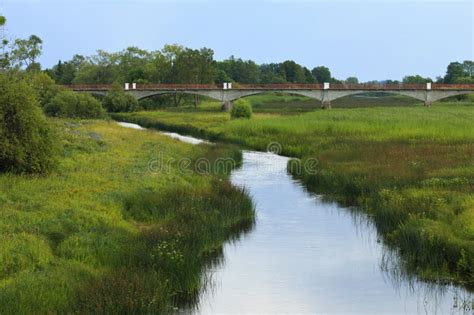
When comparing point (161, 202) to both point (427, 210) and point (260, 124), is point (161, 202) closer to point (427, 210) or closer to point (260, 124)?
point (427, 210)

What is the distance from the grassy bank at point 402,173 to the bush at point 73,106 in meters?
20.8

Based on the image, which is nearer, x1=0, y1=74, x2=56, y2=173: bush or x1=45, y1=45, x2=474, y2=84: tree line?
x1=0, y1=74, x2=56, y2=173: bush

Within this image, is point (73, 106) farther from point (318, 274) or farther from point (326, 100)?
point (318, 274)

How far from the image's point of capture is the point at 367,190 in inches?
1109

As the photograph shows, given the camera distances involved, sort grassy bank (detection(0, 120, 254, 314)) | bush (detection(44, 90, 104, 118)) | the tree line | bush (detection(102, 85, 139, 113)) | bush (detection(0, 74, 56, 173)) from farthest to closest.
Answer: the tree line < bush (detection(102, 85, 139, 113)) < bush (detection(44, 90, 104, 118)) < bush (detection(0, 74, 56, 173)) < grassy bank (detection(0, 120, 254, 314))

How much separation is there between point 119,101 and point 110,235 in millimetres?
92060

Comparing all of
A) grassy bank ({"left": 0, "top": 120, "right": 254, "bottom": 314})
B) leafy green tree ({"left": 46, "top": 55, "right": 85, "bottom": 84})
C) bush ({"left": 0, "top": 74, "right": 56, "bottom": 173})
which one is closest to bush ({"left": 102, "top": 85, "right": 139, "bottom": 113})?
leafy green tree ({"left": 46, "top": 55, "right": 85, "bottom": 84})

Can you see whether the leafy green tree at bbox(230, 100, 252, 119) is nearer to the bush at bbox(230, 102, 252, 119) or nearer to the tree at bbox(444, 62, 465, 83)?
the bush at bbox(230, 102, 252, 119)

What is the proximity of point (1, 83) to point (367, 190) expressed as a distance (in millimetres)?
16391

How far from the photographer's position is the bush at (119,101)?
108 m

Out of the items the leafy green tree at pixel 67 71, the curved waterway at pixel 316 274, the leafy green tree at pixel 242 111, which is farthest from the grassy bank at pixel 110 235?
the leafy green tree at pixel 67 71

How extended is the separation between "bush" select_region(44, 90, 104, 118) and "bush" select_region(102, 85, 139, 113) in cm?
2724

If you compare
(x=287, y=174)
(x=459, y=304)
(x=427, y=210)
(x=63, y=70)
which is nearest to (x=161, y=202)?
(x=427, y=210)

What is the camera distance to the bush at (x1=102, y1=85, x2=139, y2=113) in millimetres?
108188
